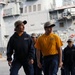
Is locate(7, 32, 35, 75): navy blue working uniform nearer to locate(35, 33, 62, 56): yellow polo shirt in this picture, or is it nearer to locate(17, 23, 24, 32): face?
locate(17, 23, 24, 32): face

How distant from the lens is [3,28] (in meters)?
68.4

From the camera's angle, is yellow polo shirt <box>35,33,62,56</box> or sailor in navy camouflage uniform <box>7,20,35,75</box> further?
sailor in navy camouflage uniform <box>7,20,35,75</box>

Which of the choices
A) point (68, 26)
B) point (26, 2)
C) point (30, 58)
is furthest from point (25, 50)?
point (26, 2)

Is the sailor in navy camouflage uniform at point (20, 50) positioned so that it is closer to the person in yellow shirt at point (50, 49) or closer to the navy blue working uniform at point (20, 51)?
the navy blue working uniform at point (20, 51)

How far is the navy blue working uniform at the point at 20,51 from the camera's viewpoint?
7588 millimetres

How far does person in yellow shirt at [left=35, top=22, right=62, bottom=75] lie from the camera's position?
7.08m

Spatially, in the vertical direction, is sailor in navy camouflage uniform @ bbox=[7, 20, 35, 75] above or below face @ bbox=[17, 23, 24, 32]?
below

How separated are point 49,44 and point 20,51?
782 millimetres

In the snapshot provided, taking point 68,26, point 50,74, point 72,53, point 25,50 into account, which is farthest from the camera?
point 68,26

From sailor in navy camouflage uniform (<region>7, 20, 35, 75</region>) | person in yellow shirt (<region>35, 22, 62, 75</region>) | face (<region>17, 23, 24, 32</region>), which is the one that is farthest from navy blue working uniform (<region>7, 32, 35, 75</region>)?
person in yellow shirt (<region>35, 22, 62, 75</region>)

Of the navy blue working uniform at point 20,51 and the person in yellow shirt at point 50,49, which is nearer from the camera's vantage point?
the person in yellow shirt at point 50,49

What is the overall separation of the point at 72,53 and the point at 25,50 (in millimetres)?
2482

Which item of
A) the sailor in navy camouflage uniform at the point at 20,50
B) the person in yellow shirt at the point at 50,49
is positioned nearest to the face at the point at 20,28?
the sailor in navy camouflage uniform at the point at 20,50

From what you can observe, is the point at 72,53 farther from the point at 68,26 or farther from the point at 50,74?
the point at 68,26
